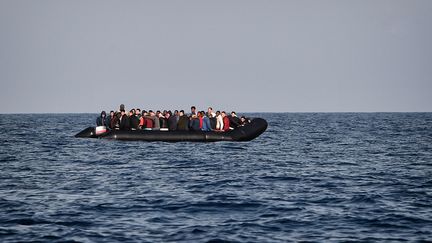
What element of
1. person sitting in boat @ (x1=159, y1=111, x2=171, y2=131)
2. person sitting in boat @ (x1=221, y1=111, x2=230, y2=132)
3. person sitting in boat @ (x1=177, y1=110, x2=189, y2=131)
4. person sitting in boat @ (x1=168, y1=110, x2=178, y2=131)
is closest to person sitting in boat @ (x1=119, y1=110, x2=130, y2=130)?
person sitting in boat @ (x1=159, y1=111, x2=171, y2=131)

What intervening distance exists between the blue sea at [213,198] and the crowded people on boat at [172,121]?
5988mm

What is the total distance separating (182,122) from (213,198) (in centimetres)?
1794

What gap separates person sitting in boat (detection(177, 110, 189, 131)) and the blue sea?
586 centimetres

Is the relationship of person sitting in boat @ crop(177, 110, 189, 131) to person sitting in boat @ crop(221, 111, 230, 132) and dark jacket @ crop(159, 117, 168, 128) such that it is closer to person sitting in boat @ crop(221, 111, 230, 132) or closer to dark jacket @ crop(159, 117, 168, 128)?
dark jacket @ crop(159, 117, 168, 128)

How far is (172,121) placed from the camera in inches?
1331

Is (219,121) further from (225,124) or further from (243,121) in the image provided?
(243,121)

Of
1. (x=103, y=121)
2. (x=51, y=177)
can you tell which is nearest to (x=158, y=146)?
(x=103, y=121)

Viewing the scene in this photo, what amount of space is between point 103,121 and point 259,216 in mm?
24332

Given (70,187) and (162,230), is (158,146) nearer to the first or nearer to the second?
(70,187)

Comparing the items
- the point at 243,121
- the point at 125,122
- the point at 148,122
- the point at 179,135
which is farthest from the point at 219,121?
the point at 125,122

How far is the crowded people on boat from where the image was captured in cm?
3338

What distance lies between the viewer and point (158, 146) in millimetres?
32969

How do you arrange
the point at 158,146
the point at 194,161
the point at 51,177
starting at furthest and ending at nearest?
1. the point at 158,146
2. the point at 194,161
3. the point at 51,177

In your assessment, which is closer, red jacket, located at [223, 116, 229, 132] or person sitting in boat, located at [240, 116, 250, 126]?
red jacket, located at [223, 116, 229, 132]
